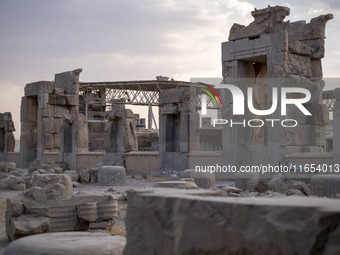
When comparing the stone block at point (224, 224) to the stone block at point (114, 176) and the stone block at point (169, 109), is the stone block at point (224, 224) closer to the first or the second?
the stone block at point (114, 176)

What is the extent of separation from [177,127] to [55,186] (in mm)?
9400

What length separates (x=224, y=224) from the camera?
3318mm

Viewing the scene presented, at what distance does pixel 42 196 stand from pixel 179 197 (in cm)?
475

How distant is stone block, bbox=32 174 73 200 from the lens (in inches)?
330

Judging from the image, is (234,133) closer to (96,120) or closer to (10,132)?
(10,132)

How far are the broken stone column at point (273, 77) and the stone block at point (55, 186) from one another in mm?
6907

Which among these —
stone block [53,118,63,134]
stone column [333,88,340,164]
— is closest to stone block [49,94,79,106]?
stone block [53,118,63,134]

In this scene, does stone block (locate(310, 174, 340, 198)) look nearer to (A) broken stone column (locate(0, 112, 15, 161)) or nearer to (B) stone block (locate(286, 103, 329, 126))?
(B) stone block (locate(286, 103, 329, 126))

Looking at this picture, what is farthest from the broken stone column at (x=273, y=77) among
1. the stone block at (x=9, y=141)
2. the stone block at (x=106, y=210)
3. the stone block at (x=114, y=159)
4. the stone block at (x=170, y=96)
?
the stone block at (x=9, y=141)

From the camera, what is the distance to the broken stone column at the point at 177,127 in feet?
54.0

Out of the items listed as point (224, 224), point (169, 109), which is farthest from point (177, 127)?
point (224, 224)

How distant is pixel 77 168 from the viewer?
2097cm

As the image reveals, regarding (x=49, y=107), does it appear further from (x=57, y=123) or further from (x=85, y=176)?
(x=85, y=176)

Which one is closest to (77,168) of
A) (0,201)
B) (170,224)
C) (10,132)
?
(10,132)
